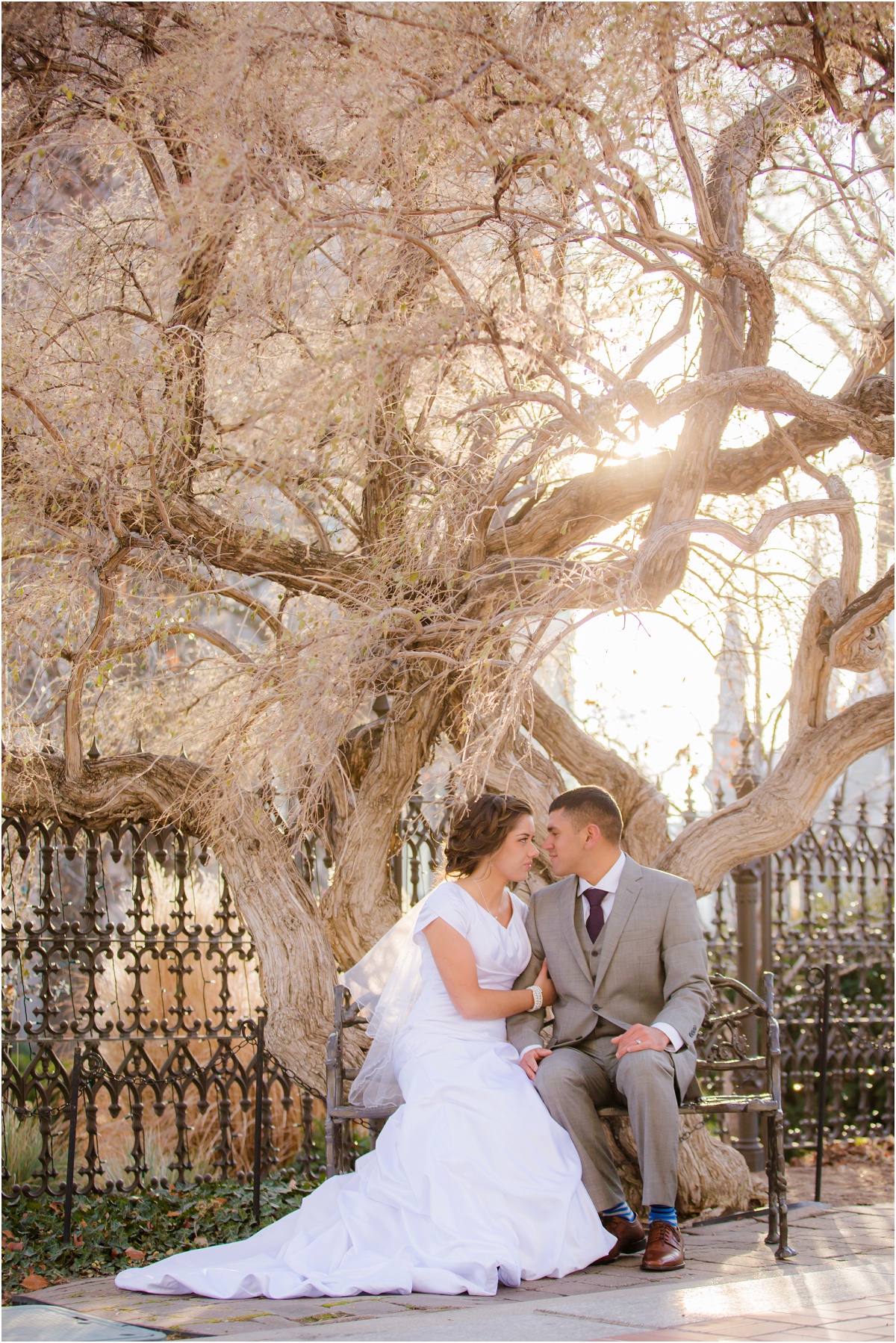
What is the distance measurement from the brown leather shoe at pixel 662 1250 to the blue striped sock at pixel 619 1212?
0.61 feet

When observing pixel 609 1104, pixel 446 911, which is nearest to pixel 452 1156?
pixel 609 1104

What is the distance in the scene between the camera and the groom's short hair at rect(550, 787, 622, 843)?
518cm

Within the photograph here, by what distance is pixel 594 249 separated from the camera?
237 inches

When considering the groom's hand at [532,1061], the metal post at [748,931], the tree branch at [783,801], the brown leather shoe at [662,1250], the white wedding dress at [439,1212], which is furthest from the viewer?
the metal post at [748,931]

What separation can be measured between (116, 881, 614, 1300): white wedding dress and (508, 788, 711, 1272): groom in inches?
6.0

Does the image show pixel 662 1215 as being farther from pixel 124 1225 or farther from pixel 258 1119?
pixel 124 1225

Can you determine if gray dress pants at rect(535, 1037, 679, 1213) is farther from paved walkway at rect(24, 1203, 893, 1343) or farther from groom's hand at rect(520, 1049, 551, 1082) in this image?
paved walkway at rect(24, 1203, 893, 1343)

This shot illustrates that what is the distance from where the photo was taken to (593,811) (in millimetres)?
5199

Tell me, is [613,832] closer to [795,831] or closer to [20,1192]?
[795,831]

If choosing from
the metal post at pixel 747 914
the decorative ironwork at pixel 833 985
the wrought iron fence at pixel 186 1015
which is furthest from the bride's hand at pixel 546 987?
the decorative ironwork at pixel 833 985

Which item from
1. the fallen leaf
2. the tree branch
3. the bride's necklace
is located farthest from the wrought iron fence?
the bride's necklace

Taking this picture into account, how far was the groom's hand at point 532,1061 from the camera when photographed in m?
4.86

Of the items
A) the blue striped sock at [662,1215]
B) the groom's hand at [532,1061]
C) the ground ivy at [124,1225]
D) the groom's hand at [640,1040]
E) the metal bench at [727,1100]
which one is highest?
the groom's hand at [640,1040]

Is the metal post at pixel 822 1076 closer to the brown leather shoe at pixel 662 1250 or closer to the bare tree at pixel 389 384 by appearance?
the bare tree at pixel 389 384
